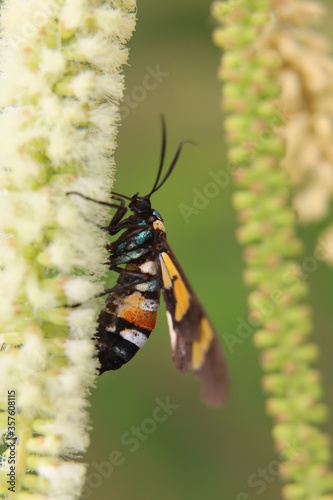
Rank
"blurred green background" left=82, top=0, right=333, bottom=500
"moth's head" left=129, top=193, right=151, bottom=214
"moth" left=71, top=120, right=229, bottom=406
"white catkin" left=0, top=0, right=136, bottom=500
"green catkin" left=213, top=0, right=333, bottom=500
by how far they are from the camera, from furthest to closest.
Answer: "blurred green background" left=82, top=0, right=333, bottom=500
"moth's head" left=129, top=193, right=151, bottom=214
"moth" left=71, top=120, right=229, bottom=406
"white catkin" left=0, top=0, right=136, bottom=500
"green catkin" left=213, top=0, right=333, bottom=500

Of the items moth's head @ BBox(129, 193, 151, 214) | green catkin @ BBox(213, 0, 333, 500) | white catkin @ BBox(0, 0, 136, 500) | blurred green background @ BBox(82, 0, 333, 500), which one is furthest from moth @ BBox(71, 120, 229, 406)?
blurred green background @ BBox(82, 0, 333, 500)

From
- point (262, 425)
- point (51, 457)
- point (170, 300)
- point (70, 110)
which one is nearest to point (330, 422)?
point (262, 425)

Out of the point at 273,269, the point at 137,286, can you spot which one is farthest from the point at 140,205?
the point at 273,269

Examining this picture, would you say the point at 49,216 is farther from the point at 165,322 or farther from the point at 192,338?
the point at 165,322

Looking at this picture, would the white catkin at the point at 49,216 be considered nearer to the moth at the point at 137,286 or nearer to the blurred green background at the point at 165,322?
the moth at the point at 137,286

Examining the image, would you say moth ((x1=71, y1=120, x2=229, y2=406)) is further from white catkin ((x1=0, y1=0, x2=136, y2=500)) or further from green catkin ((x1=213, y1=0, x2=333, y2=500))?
green catkin ((x1=213, y1=0, x2=333, y2=500))

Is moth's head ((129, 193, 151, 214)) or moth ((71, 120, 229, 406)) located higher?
moth's head ((129, 193, 151, 214))

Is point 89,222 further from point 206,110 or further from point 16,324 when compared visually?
point 206,110
